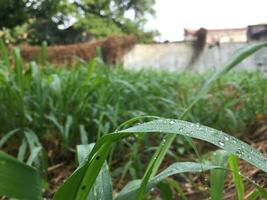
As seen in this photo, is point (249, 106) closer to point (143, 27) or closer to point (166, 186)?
point (166, 186)

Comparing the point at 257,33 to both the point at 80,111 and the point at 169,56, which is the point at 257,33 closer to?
the point at 169,56

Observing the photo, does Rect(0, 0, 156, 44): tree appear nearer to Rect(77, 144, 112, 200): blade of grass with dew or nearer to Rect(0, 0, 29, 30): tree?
Rect(0, 0, 29, 30): tree

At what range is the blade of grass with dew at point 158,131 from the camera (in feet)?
1.96

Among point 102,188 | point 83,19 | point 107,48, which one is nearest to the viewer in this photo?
point 102,188

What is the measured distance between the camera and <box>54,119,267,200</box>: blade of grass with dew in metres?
0.60

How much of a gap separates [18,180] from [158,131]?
22cm

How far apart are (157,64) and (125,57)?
1084 millimetres

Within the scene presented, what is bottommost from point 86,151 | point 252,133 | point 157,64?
point 157,64

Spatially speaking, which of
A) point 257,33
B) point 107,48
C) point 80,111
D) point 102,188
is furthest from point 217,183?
point 107,48

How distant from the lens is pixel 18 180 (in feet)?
2.24

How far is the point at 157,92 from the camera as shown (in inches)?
101

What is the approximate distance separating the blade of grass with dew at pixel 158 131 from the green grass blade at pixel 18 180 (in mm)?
43

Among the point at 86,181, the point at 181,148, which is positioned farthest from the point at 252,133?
the point at 86,181

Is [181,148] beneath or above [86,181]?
beneath
